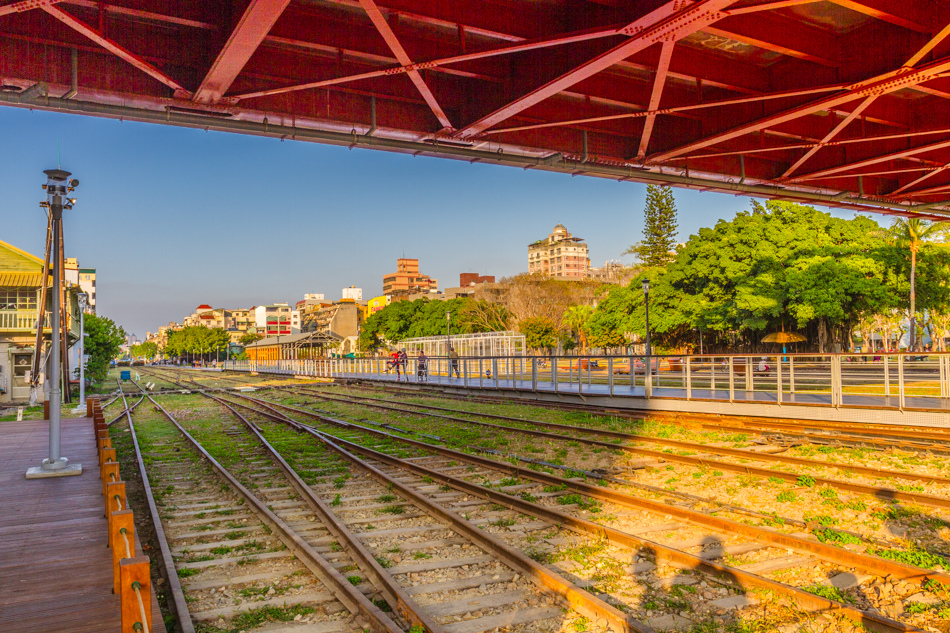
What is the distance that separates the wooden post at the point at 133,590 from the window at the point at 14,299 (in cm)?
4071

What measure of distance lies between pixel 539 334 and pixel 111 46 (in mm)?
47710

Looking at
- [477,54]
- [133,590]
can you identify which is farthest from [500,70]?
[133,590]

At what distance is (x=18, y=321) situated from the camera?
3528 cm

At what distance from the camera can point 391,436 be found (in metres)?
15.1

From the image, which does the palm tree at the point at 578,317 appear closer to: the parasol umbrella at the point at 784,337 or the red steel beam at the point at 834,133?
the parasol umbrella at the point at 784,337

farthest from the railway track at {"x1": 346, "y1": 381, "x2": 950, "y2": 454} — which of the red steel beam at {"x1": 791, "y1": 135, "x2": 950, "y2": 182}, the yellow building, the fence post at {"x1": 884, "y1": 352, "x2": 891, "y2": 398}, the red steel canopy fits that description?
the yellow building

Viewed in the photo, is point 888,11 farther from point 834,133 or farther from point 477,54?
point 477,54

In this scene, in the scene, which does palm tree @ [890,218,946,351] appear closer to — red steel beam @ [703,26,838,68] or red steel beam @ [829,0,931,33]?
red steel beam @ [703,26,838,68]

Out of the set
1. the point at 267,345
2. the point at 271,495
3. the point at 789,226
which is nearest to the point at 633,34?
the point at 271,495

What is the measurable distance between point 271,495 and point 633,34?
8.05 meters

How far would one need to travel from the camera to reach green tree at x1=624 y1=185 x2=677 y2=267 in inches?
2955

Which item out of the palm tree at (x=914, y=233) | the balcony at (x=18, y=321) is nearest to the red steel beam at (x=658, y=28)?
the balcony at (x=18, y=321)

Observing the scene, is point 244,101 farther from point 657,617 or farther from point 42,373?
point 42,373

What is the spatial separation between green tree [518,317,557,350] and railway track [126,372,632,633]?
43.0 metres
